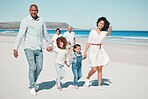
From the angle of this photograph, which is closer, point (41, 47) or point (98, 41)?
point (41, 47)

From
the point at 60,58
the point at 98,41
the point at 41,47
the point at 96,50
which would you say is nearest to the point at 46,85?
the point at 60,58

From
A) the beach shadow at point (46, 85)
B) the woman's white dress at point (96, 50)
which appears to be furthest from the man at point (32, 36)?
the woman's white dress at point (96, 50)

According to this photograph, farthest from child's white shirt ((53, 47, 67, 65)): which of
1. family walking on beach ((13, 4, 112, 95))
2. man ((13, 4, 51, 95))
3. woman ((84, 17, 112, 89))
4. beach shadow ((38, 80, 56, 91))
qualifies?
beach shadow ((38, 80, 56, 91))

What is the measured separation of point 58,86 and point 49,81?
1.17m

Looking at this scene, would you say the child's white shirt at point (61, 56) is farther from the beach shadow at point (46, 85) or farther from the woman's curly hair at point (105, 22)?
the woman's curly hair at point (105, 22)

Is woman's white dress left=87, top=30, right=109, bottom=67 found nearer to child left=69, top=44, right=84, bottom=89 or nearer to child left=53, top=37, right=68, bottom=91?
child left=69, top=44, right=84, bottom=89

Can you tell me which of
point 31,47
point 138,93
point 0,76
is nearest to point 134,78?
point 138,93

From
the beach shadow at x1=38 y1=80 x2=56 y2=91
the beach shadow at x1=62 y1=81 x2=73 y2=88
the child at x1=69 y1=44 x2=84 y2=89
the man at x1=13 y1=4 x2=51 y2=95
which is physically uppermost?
the man at x1=13 y1=4 x2=51 y2=95

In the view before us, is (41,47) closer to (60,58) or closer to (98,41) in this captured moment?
(60,58)

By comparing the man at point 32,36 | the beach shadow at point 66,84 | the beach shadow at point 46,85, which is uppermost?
the man at point 32,36

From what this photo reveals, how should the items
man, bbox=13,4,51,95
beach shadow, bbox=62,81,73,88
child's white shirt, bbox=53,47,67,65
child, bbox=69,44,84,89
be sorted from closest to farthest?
man, bbox=13,4,51,95
child's white shirt, bbox=53,47,67,65
child, bbox=69,44,84,89
beach shadow, bbox=62,81,73,88

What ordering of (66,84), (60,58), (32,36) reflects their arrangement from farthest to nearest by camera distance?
(66,84) < (60,58) < (32,36)

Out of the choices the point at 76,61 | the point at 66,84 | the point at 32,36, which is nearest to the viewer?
the point at 32,36

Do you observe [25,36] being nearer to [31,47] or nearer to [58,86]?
[31,47]
